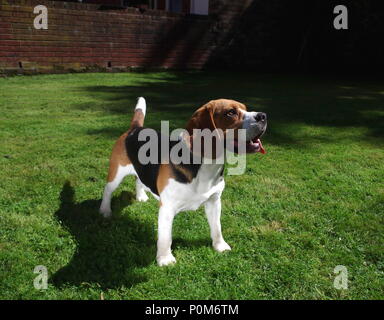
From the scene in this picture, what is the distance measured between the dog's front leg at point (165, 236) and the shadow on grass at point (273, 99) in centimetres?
357

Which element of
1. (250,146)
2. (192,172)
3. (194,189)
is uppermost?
(250,146)

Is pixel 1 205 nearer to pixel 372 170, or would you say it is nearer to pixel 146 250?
pixel 146 250

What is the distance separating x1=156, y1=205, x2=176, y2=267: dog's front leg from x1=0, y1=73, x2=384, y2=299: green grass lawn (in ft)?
0.33

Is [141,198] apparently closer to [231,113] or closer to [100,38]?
[231,113]

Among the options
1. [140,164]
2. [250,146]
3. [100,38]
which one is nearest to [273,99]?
[100,38]

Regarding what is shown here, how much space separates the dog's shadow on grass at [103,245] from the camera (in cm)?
281

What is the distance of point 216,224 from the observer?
3193mm

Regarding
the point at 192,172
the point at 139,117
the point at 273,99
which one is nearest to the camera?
the point at 192,172

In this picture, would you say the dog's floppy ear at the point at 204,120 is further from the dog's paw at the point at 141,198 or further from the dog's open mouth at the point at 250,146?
the dog's paw at the point at 141,198

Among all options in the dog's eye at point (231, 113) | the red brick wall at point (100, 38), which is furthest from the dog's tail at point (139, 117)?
the red brick wall at point (100, 38)

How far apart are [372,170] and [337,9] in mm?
12529

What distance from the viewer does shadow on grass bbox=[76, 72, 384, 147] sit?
7.04m

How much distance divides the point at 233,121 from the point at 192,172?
1.62 feet
